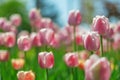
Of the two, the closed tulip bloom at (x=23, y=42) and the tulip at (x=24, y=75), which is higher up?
the closed tulip bloom at (x=23, y=42)

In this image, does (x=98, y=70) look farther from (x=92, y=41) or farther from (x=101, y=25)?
(x=101, y=25)

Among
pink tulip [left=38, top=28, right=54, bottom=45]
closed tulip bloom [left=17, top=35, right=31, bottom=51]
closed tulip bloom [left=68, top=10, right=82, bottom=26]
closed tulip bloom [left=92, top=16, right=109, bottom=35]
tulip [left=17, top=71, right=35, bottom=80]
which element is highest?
closed tulip bloom [left=92, top=16, right=109, bottom=35]

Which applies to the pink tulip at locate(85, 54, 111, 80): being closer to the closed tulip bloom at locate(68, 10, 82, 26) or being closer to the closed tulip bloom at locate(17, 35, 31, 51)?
the closed tulip bloom at locate(17, 35, 31, 51)

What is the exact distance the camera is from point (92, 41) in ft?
5.05

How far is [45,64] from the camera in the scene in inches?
68.1

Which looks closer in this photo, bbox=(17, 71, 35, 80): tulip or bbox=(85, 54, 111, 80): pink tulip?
bbox=(85, 54, 111, 80): pink tulip

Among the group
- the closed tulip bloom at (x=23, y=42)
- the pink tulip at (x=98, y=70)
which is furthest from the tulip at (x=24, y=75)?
the pink tulip at (x=98, y=70)

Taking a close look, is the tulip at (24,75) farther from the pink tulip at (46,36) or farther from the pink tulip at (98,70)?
the pink tulip at (98,70)

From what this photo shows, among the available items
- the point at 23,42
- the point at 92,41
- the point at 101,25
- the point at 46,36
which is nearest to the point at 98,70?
the point at 92,41

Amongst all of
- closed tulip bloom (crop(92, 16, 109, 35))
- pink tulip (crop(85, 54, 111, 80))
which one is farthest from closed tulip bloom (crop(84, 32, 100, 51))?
pink tulip (crop(85, 54, 111, 80))

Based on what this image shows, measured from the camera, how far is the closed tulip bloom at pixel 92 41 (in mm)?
1523

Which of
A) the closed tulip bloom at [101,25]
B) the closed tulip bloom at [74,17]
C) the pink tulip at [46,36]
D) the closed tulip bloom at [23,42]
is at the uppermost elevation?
the closed tulip bloom at [101,25]

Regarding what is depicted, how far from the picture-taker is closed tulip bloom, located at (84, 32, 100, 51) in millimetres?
1523

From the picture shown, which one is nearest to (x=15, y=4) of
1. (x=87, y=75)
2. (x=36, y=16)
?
(x=36, y=16)
